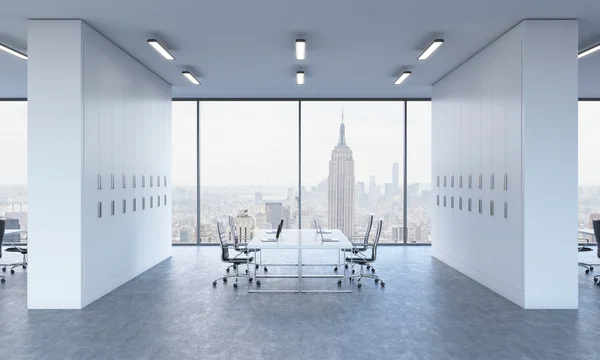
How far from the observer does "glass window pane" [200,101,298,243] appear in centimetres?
1099

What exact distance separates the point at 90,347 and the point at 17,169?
28.5 ft

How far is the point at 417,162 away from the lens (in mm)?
11000

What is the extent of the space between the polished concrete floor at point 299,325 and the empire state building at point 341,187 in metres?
3.79

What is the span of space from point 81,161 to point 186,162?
549 centimetres

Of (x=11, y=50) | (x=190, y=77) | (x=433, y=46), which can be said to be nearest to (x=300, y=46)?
(x=433, y=46)

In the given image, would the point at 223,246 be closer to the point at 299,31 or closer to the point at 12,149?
the point at 299,31

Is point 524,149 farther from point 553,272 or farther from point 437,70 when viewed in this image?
point 437,70

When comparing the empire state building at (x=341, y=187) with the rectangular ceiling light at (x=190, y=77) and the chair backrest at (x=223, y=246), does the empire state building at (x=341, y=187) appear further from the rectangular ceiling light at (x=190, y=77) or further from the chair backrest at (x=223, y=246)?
the chair backrest at (x=223, y=246)

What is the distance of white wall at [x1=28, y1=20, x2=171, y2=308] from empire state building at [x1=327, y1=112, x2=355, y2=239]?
5.11 m

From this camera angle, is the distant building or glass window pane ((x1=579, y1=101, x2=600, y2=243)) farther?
the distant building

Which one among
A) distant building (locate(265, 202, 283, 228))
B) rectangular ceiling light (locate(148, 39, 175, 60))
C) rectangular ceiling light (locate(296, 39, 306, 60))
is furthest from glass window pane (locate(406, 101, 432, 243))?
rectangular ceiling light (locate(148, 39, 175, 60))

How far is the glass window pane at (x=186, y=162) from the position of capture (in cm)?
1096

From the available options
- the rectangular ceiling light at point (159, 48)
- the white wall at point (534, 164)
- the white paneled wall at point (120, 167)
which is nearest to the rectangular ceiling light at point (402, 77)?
the white wall at point (534, 164)

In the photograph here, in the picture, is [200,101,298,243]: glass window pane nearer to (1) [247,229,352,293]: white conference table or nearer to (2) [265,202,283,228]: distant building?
(2) [265,202,283,228]: distant building
